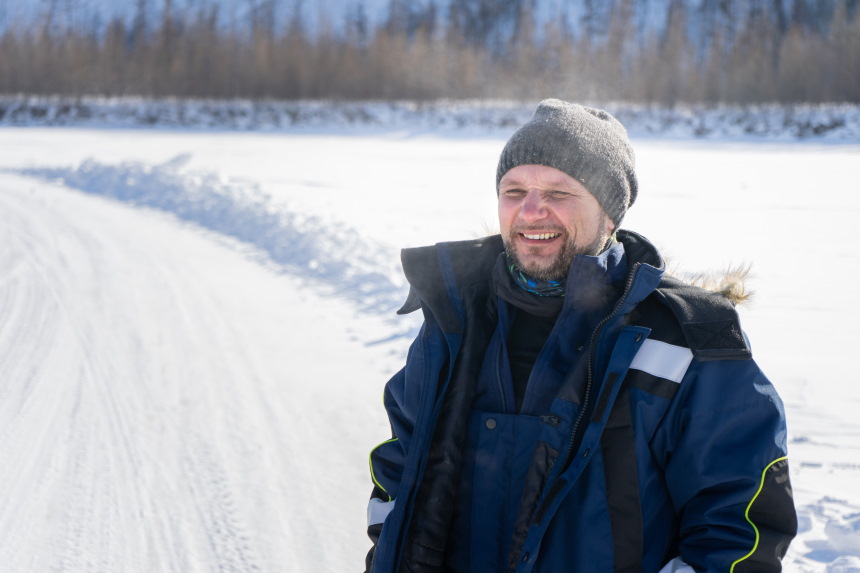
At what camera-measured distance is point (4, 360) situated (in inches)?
173

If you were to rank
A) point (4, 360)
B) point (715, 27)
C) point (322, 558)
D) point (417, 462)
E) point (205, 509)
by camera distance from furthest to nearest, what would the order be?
point (715, 27)
point (4, 360)
point (205, 509)
point (322, 558)
point (417, 462)

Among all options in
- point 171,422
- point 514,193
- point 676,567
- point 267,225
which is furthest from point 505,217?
point 267,225

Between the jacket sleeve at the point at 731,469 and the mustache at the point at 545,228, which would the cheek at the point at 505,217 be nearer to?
the mustache at the point at 545,228

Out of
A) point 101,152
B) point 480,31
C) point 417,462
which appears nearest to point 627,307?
point 417,462

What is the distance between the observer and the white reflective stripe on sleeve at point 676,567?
4.91 ft

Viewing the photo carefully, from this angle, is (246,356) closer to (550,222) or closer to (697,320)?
(550,222)

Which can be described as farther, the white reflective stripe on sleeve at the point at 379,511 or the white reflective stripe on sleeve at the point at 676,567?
the white reflective stripe on sleeve at the point at 379,511

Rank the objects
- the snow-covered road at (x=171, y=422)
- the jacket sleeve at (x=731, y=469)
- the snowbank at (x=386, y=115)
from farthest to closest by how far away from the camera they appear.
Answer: the snowbank at (x=386, y=115), the snow-covered road at (x=171, y=422), the jacket sleeve at (x=731, y=469)

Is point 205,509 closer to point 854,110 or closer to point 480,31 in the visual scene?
point 854,110

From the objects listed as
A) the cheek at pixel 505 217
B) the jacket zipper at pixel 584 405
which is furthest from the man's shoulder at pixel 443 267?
the jacket zipper at pixel 584 405

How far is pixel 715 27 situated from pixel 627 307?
62.6m

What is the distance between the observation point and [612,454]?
1.56 metres

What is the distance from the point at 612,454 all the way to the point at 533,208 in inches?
23.7

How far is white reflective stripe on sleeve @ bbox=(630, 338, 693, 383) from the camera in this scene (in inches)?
60.1
